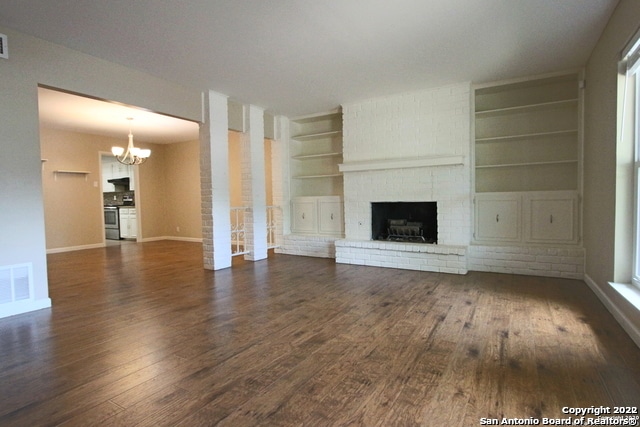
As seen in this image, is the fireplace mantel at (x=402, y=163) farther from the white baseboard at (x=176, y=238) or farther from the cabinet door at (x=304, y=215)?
the white baseboard at (x=176, y=238)

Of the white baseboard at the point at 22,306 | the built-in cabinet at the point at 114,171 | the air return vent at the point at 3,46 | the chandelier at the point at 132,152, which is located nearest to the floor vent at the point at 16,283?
the white baseboard at the point at 22,306

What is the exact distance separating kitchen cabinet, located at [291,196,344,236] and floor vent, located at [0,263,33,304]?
3.94 meters

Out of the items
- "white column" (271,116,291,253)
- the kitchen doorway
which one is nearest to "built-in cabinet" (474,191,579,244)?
"white column" (271,116,291,253)

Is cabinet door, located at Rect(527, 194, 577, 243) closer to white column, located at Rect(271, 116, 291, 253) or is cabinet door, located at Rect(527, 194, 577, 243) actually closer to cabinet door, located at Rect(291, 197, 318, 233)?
cabinet door, located at Rect(291, 197, 318, 233)

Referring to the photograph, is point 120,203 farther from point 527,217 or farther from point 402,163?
point 527,217

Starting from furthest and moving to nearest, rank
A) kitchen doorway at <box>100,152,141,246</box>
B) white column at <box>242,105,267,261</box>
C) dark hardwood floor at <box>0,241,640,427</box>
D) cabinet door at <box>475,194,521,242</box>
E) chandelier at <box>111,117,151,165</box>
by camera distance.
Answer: kitchen doorway at <box>100,152,141,246</box>, chandelier at <box>111,117,151,165</box>, white column at <box>242,105,267,261</box>, cabinet door at <box>475,194,521,242</box>, dark hardwood floor at <box>0,241,640,427</box>

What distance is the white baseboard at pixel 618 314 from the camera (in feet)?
7.16

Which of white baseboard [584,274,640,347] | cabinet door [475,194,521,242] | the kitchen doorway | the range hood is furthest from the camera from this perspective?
the range hood

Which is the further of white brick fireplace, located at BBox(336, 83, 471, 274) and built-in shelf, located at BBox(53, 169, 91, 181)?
built-in shelf, located at BBox(53, 169, 91, 181)

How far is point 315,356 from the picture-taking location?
2045 mm

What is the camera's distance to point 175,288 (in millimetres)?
3779

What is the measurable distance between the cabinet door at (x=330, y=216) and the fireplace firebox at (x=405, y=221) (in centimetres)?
73

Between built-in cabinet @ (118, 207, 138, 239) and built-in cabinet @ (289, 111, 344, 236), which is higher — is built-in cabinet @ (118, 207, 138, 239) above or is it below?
below

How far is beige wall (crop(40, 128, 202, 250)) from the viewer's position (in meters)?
6.88
